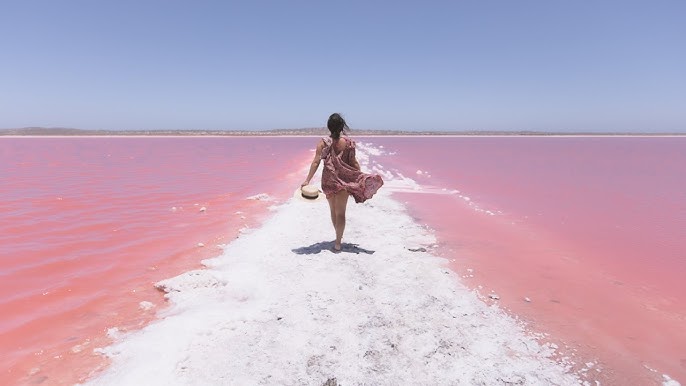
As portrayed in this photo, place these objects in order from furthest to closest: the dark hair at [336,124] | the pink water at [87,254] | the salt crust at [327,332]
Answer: the dark hair at [336,124]
the pink water at [87,254]
the salt crust at [327,332]

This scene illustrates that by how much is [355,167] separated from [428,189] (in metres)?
7.52

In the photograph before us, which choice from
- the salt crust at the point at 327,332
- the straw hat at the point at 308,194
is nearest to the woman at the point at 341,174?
the straw hat at the point at 308,194

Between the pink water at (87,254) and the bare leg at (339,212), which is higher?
the bare leg at (339,212)

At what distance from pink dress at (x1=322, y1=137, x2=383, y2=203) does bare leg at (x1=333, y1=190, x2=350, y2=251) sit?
9 centimetres

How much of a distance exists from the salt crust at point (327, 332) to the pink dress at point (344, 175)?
83cm

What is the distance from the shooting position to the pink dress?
566cm

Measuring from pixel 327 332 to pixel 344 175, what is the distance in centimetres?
263

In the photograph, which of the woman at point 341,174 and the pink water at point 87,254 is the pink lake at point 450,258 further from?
the woman at point 341,174

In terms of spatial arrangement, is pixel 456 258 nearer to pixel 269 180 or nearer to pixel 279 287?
pixel 279 287

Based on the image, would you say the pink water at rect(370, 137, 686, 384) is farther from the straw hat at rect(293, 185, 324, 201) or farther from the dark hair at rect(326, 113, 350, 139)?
the dark hair at rect(326, 113, 350, 139)

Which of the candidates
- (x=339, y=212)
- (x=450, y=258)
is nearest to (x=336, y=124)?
(x=339, y=212)

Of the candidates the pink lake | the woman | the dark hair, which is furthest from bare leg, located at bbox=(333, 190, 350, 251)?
the pink lake

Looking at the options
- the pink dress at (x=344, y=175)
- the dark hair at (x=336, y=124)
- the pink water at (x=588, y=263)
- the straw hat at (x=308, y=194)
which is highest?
the dark hair at (x=336, y=124)

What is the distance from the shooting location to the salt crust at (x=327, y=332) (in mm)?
2910
